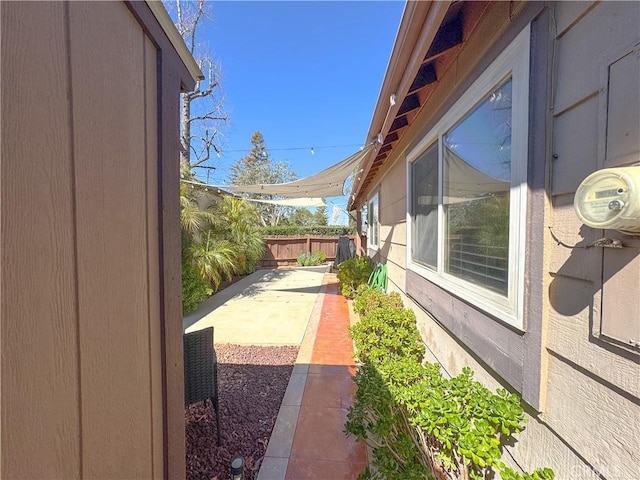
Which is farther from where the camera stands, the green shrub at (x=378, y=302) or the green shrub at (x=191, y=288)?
the green shrub at (x=191, y=288)

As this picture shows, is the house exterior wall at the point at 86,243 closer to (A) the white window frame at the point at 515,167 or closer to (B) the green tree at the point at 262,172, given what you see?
(A) the white window frame at the point at 515,167

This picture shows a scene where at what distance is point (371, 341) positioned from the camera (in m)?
2.74

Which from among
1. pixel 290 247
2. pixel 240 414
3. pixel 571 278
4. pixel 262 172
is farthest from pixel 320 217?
pixel 571 278

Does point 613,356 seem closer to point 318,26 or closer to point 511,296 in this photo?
point 511,296

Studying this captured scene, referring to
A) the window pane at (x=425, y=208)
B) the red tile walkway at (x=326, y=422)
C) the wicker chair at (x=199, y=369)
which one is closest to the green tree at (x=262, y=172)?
the red tile walkway at (x=326, y=422)

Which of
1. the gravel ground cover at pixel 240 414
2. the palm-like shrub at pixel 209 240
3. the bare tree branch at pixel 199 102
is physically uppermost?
the bare tree branch at pixel 199 102

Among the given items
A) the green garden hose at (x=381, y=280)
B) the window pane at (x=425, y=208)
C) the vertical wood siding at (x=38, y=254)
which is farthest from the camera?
the green garden hose at (x=381, y=280)

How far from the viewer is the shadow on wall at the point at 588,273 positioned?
2.58 ft

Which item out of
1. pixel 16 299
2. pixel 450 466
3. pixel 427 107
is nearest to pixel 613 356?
pixel 450 466

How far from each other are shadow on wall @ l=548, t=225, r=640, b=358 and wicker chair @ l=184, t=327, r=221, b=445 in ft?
6.87

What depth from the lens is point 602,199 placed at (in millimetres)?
725

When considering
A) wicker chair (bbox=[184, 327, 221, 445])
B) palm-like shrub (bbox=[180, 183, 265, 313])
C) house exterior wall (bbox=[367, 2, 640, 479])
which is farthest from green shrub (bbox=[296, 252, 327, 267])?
house exterior wall (bbox=[367, 2, 640, 479])

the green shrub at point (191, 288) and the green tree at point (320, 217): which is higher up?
the green tree at point (320, 217)

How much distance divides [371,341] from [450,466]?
1354 millimetres
